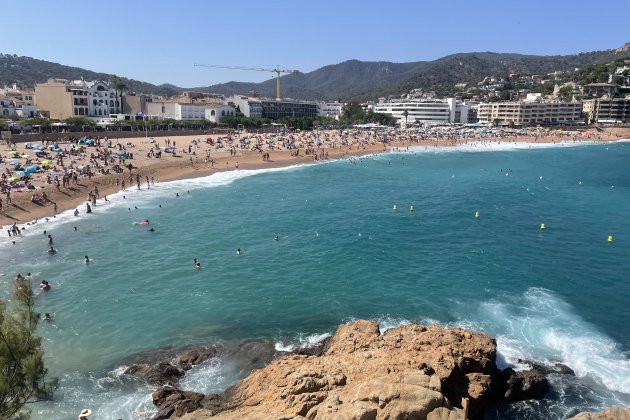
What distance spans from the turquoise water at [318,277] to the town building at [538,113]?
372 ft

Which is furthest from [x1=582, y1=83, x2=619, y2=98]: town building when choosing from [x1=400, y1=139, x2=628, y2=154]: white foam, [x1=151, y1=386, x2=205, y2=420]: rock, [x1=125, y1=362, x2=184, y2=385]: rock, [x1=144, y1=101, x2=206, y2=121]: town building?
[x1=151, y1=386, x2=205, y2=420]: rock

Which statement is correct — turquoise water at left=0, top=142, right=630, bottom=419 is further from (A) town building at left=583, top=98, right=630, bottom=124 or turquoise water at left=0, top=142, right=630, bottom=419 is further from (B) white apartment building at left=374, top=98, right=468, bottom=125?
(A) town building at left=583, top=98, right=630, bottom=124

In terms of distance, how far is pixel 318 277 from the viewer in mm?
27375

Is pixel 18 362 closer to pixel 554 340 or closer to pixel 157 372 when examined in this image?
pixel 157 372

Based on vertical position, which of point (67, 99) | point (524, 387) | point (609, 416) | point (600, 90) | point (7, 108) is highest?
point (600, 90)

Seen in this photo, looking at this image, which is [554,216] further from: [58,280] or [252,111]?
[252,111]

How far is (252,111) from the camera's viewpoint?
447 feet

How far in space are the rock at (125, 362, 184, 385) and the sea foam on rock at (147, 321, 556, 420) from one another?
3.62 ft

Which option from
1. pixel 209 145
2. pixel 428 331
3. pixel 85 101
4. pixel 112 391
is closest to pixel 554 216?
pixel 428 331

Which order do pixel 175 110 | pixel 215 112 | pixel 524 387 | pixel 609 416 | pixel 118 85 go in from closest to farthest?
pixel 609 416 → pixel 524 387 → pixel 118 85 → pixel 175 110 → pixel 215 112

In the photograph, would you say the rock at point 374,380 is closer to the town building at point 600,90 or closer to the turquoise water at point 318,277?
the turquoise water at point 318,277

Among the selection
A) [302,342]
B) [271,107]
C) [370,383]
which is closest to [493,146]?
[271,107]

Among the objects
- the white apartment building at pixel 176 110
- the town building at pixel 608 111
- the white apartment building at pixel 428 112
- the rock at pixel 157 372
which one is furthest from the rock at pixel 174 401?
the town building at pixel 608 111

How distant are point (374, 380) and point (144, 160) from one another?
177ft
